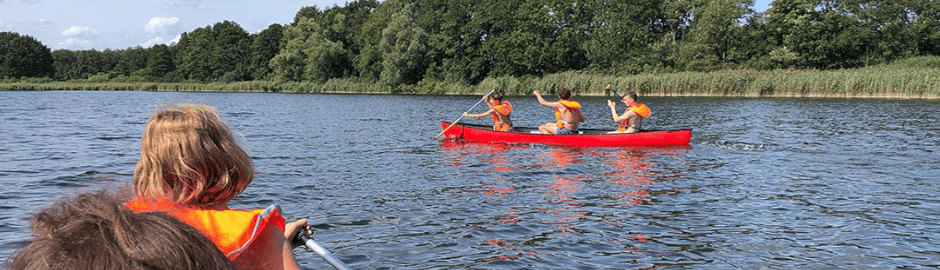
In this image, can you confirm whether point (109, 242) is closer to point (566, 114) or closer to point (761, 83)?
point (566, 114)

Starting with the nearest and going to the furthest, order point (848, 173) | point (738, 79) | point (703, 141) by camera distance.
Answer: point (848, 173) → point (703, 141) → point (738, 79)

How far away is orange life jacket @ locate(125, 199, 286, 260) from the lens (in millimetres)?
2221

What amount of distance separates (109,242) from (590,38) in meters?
63.3

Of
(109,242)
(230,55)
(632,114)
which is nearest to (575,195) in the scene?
(632,114)

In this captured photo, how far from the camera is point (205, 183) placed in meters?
2.32

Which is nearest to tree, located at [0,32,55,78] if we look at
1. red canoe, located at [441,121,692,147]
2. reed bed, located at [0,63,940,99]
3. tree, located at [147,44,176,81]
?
tree, located at [147,44,176,81]

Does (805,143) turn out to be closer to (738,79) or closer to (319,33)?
(738,79)

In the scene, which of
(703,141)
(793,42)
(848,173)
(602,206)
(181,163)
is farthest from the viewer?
(793,42)

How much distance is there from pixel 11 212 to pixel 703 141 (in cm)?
1302

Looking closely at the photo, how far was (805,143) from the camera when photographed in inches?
614

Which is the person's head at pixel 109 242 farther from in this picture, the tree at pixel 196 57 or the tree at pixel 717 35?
the tree at pixel 196 57

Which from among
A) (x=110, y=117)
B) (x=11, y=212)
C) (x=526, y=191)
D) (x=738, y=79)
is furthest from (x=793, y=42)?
(x=11, y=212)

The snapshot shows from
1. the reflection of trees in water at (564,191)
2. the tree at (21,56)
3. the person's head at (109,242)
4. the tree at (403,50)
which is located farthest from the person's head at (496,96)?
the tree at (21,56)

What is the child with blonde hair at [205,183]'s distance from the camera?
2.22 meters
